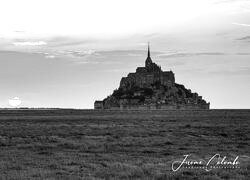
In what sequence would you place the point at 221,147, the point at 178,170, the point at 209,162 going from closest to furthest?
1. the point at 178,170
2. the point at 209,162
3. the point at 221,147

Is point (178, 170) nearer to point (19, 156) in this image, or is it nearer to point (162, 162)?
point (162, 162)

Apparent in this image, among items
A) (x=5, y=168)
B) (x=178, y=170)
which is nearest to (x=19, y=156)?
(x=5, y=168)

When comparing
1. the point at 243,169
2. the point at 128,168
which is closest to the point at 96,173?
the point at 128,168

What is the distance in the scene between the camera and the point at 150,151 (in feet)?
87.4

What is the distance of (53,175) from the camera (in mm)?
18000

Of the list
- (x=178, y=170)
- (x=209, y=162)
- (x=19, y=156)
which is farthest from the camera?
(x=19, y=156)

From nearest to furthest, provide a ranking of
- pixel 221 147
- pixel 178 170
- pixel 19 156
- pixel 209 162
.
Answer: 1. pixel 178 170
2. pixel 209 162
3. pixel 19 156
4. pixel 221 147

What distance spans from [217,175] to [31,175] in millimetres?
8198

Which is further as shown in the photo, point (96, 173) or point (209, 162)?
point (209, 162)

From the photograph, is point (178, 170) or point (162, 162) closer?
point (178, 170)

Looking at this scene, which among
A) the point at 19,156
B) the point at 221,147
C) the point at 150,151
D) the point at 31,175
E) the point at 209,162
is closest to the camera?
the point at 31,175

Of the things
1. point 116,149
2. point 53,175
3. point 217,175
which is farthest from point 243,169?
point 116,149

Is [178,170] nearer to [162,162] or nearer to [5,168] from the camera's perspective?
[162,162]

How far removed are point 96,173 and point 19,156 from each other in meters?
7.53
